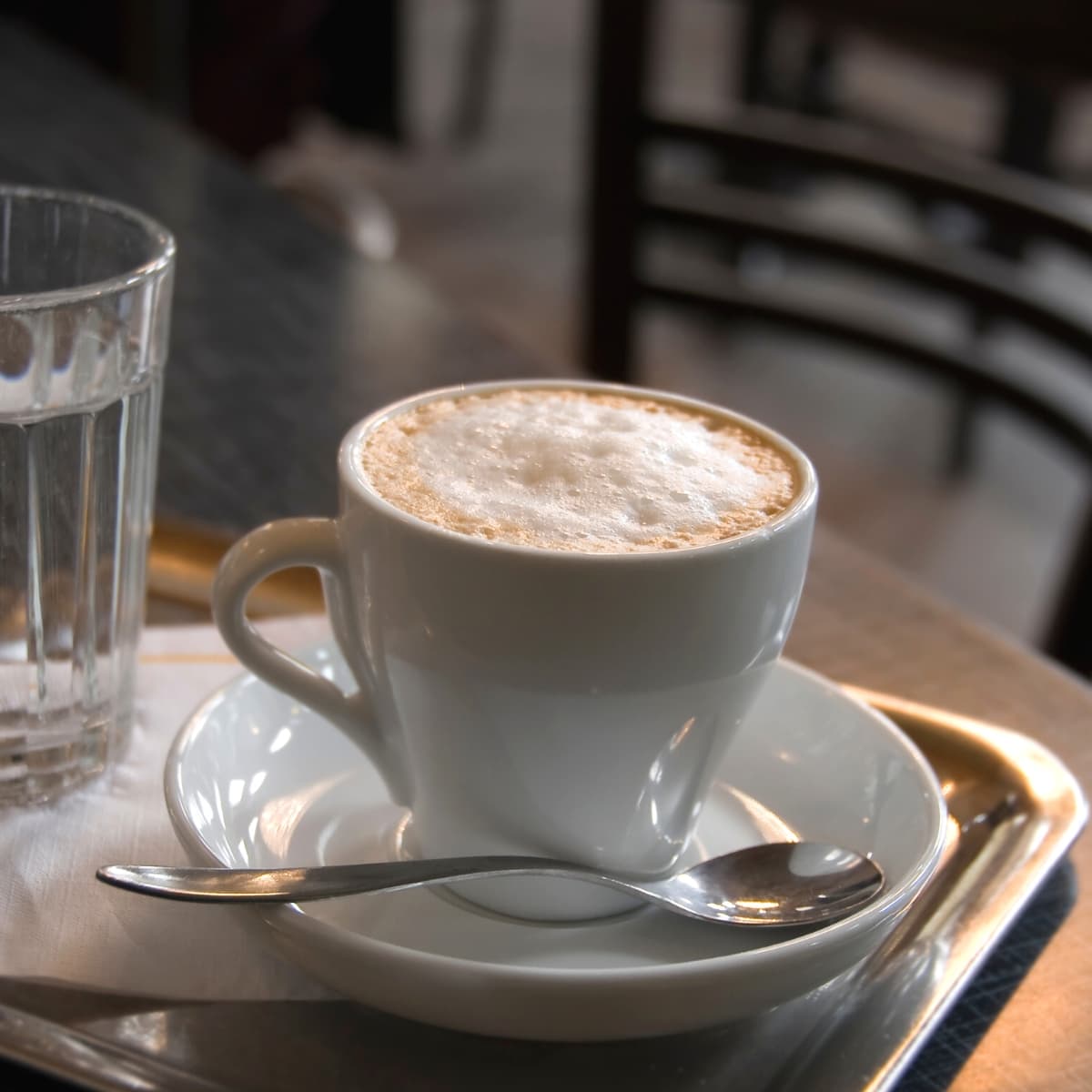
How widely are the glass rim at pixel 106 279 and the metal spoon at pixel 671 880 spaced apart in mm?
153

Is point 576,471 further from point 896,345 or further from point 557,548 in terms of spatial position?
point 896,345

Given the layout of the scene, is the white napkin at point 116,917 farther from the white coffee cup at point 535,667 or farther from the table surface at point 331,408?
the table surface at point 331,408

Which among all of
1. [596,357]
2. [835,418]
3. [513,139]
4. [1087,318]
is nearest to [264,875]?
[1087,318]

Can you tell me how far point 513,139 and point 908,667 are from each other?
11.1 feet

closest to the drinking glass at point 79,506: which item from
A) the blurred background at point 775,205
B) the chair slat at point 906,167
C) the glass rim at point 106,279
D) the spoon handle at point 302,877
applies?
the glass rim at point 106,279

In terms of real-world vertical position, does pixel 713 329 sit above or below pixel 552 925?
below

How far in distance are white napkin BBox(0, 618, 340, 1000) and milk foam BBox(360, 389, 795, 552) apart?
12cm

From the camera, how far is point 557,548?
363 millimetres

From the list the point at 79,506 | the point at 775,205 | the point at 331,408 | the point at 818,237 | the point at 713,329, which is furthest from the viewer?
the point at 713,329

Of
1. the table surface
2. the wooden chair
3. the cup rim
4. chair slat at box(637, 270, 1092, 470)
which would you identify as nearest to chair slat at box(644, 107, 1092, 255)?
the wooden chair

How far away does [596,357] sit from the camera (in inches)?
46.8

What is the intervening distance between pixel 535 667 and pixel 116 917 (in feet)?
0.41

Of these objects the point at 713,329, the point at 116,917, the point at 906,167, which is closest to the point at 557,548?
the point at 116,917

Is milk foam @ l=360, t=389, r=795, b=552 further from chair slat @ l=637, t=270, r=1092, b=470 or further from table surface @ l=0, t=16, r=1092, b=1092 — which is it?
chair slat @ l=637, t=270, r=1092, b=470
